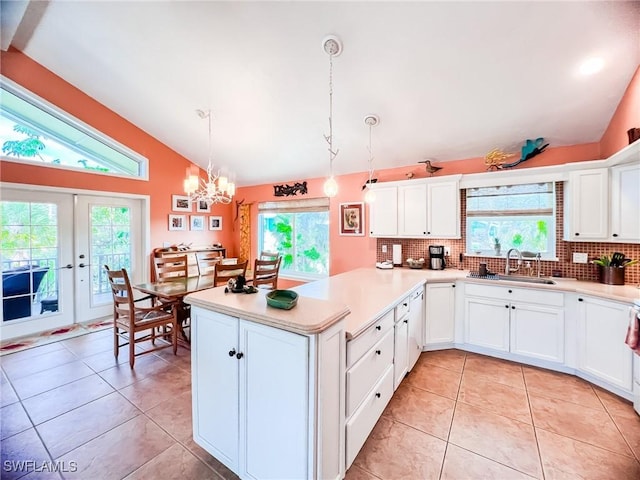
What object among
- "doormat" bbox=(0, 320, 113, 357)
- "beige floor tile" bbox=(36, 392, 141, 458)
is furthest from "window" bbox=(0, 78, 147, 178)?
"beige floor tile" bbox=(36, 392, 141, 458)

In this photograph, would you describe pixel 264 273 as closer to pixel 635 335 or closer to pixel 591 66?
pixel 635 335

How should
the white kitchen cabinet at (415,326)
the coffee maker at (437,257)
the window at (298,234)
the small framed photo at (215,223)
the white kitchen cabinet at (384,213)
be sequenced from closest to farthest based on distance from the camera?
the white kitchen cabinet at (415,326), the coffee maker at (437,257), the white kitchen cabinet at (384,213), the window at (298,234), the small framed photo at (215,223)

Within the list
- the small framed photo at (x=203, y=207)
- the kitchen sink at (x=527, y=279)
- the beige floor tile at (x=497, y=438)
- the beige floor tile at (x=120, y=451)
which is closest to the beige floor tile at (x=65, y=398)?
the beige floor tile at (x=120, y=451)

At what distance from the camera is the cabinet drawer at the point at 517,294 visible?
270 centimetres

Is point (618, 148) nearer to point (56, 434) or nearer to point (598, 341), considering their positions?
point (598, 341)

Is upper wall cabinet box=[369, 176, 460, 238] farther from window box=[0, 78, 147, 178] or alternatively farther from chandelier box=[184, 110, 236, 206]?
window box=[0, 78, 147, 178]

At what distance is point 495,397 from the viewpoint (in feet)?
7.64

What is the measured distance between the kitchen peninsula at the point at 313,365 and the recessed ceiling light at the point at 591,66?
1913mm

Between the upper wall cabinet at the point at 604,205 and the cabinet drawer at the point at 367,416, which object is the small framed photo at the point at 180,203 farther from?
the upper wall cabinet at the point at 604,205

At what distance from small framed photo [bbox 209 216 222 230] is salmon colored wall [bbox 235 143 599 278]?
108 cm

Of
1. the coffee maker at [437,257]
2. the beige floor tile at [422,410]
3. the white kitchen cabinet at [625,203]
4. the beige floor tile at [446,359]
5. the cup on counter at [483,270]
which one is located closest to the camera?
the beige floor tile at [422,410]

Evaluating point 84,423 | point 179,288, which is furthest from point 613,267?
point 84,423

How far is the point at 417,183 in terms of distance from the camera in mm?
3551

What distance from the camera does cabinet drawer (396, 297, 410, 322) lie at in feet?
7.20
